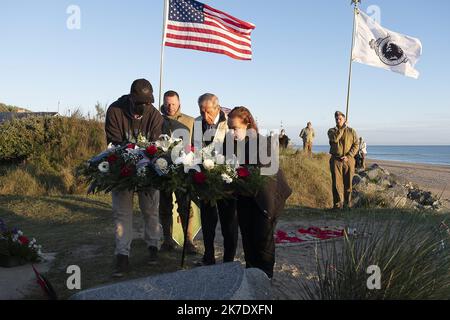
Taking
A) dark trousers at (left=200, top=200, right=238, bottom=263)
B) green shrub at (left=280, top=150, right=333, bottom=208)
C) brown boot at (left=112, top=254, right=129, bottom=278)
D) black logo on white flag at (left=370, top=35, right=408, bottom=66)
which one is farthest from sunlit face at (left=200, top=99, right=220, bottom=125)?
black logo on white flag at (left=370, top=35, right=408, bottom=66)

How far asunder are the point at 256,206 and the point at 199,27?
269 inches

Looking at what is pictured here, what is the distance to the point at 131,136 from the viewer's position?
510cm

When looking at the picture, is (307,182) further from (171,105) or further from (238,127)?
(238,127)

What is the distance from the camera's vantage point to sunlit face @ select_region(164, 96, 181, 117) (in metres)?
5.79

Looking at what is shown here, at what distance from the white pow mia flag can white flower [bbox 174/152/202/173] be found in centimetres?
980

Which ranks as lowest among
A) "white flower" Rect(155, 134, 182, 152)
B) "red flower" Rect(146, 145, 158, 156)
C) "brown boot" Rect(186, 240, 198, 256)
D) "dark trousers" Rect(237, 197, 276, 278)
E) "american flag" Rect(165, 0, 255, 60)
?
"brown boot" Rect(186, 240, 198, 256)

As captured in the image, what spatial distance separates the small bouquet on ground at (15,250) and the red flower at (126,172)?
5.65 feet

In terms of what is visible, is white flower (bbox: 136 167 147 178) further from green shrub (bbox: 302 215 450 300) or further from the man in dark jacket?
green shrub (bbox: 302 215 450 300)

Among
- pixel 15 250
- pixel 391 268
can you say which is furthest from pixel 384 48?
pixel 15 250

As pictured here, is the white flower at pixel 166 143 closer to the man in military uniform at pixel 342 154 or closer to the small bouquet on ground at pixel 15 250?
the small bouquet on ground at pixel 15 250

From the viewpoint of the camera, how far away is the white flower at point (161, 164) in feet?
13.8

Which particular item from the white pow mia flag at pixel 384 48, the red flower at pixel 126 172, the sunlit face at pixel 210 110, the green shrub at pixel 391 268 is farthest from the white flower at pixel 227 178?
the white pow mia flag at pixel 384 48

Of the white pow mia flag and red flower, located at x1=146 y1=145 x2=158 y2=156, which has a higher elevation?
the white pow mia flag
